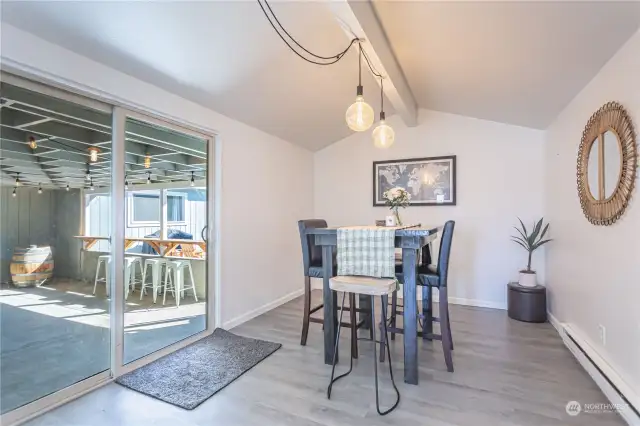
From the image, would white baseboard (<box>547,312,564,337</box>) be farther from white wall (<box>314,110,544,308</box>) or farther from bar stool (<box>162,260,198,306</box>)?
bar stool (<box>162,260,198,306</box>)

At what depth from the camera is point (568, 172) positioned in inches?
123

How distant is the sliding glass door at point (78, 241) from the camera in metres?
2.05

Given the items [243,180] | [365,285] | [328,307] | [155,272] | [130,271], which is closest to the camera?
[365,285]

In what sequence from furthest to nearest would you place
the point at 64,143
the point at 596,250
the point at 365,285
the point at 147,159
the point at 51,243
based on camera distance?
the point at 147,159 → the point at 596,250 → the point at 64,143 → the point at 51,243 → the point at 365,285

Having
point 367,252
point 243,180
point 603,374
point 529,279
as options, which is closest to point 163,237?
point 243,180

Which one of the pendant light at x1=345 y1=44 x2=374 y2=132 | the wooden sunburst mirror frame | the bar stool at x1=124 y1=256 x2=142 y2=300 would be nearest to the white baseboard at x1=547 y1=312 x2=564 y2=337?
the wooden sunburst mirror frame

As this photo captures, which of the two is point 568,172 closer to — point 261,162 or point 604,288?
point 604,288

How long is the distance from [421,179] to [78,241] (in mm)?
3928

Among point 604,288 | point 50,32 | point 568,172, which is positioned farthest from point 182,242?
point 568,172

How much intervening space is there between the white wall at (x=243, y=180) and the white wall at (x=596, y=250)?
10.4ft

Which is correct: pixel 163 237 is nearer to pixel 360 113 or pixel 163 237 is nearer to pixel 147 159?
pixel 147 159

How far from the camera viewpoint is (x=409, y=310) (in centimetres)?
241

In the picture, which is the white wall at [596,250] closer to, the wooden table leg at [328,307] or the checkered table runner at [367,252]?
the checkered table runner at [367,252]

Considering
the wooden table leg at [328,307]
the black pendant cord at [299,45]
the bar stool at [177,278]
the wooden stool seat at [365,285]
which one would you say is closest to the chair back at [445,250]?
the wooden stool seat at [365,285]
